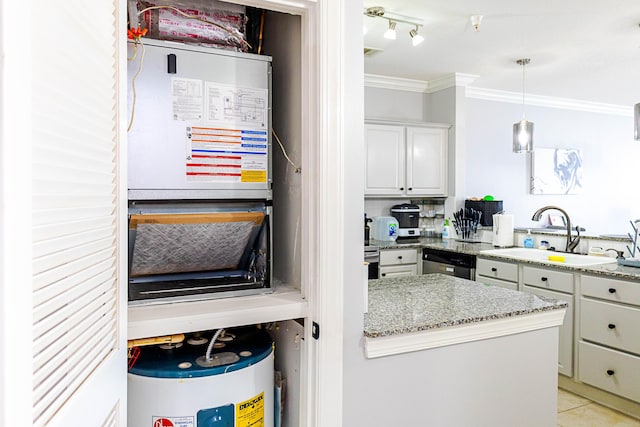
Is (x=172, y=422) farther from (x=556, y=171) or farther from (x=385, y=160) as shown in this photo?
(x=556, y=171)

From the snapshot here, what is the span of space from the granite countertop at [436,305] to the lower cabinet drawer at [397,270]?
200 centimetres

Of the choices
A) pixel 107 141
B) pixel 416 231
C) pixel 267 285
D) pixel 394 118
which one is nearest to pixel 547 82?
pixel 394 118

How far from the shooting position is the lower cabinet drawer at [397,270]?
4367 mm

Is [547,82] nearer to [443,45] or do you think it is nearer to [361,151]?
[443,45]

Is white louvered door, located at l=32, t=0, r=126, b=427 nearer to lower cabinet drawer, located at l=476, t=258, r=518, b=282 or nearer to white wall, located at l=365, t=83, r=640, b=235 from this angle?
lower cabinet drawer, located at l=476, t=258, r=518, b=282

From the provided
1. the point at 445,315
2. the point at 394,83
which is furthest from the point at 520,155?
the point at 445,315

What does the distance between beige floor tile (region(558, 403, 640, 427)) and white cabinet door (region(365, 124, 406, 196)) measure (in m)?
2.48

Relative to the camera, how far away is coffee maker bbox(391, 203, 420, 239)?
193 inches

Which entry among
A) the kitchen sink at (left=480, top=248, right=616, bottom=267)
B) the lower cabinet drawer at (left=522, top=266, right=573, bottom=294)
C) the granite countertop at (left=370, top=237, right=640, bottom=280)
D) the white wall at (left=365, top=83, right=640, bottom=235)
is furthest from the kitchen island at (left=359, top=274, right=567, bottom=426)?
the white wall at (left=365, top=83, right=640, bottom=235)

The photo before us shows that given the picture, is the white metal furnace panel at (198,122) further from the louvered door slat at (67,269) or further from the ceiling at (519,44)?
the ceiling at (519,44)

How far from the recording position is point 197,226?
1.47 m

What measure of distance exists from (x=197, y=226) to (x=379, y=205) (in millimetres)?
3670

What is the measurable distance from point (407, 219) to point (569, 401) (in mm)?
2340

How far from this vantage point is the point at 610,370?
293 centimetres
